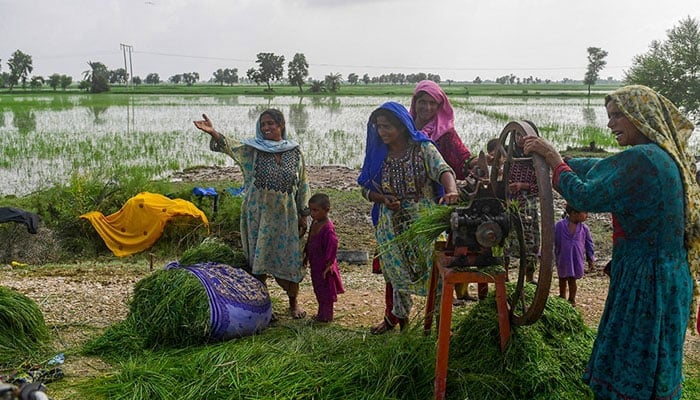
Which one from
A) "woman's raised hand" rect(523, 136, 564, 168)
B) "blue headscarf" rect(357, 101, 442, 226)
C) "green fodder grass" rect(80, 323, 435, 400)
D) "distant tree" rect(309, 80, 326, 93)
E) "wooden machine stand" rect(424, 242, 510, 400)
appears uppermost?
"distant tree" rect(309, 80, 326, 93)

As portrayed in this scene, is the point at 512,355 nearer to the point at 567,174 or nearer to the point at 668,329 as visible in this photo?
the point at 668,329

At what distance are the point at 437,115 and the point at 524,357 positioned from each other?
2.00 m

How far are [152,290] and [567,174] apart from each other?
275cm

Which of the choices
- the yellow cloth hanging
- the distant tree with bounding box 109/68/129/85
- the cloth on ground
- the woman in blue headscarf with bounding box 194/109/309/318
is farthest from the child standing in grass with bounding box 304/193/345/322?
the distant tree with bounding box 109/68/129/85

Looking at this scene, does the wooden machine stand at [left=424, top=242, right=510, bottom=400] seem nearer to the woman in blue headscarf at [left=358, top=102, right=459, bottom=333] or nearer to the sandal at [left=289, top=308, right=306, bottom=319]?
the woman in blue headscarf at [left=358, top=102, right=459, bottom=333]

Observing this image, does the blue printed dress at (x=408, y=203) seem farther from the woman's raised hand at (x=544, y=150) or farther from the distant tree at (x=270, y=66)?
the distant tree at (x=270, y=66)

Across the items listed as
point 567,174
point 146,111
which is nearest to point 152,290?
point 567,174

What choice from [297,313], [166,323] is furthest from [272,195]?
[166,323]

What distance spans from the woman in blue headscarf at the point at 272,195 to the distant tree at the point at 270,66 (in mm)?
54131

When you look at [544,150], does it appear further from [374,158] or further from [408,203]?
[374,158]

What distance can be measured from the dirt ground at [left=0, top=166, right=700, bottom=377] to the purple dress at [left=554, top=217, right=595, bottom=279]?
1.10 ft

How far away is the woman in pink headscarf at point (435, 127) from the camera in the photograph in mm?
4148

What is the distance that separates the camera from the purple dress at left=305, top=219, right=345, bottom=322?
4469mm

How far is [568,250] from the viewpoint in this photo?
15.5 ft
